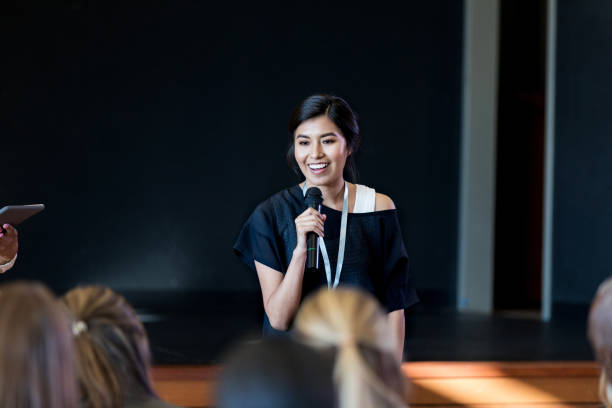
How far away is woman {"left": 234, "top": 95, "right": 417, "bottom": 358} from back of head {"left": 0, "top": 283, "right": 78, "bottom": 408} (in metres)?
1.41

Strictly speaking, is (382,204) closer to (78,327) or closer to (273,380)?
(78,327)

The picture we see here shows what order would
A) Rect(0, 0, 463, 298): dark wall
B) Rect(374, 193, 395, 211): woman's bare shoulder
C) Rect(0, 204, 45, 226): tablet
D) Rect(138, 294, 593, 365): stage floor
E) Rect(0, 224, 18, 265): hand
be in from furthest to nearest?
Rect(0, 0, 463, 298): dark wall → Rect(138, 294, 593, 365): stage floor → Rect(0, 224, 18, 265): hand → Rect(0, 204, 45, 226): tablet → Rect(374, 193, 395, 211): woman's bare shoulder

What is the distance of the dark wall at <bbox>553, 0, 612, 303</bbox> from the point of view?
7.64 meters

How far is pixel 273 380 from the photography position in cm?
105

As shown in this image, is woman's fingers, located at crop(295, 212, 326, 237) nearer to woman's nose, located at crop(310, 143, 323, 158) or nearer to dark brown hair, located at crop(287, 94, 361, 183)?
woman's nose, located at crop(310, 143, 323, 158)

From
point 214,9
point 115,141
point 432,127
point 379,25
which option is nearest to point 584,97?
point 432,127

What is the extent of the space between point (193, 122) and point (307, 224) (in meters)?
6.64

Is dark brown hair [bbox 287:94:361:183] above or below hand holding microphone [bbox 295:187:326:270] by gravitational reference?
above

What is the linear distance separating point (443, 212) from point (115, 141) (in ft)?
12.5

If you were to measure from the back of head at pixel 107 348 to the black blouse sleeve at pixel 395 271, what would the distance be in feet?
4.24

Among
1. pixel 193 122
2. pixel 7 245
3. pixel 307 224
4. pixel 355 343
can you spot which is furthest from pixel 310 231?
pixel 193 122

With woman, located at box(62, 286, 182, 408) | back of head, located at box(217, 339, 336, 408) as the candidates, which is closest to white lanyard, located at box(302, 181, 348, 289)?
woman, located at box(62, 286, 182, 408)

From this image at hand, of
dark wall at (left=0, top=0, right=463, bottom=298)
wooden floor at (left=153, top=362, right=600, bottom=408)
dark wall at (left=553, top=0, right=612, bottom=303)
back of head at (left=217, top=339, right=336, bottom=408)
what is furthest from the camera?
dark wall at (left=0, top=0, right=463, bottom=298)

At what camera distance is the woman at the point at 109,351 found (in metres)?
1.38
